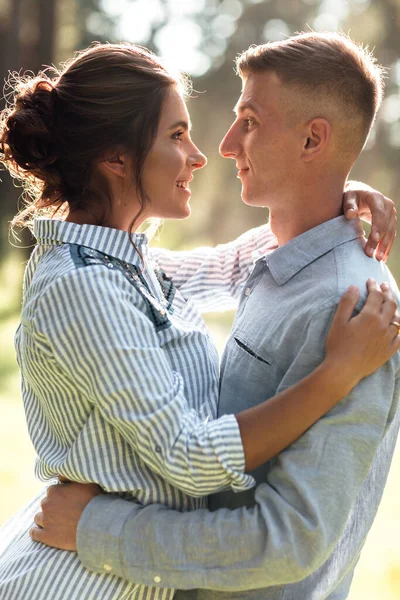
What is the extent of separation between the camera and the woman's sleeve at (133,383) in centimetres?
141

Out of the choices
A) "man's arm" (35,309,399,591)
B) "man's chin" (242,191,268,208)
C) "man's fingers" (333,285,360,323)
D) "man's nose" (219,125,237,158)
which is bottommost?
"man's arm" (35,309,399,591)

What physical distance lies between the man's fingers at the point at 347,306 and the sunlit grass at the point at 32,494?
235 cm

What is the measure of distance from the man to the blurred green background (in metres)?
5.51

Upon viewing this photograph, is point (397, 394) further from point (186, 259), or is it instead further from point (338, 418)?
point (186, 259)

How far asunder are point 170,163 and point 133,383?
1.85ft

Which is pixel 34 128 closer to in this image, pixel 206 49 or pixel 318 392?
pixel 318 392

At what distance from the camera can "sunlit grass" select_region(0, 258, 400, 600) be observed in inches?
143

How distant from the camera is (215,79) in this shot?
26.3 feet

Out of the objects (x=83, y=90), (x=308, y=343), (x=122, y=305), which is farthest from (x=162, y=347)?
(x=83, y=90)

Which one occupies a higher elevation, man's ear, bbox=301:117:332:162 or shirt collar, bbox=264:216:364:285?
man's ear, bbox=301:117:332:162

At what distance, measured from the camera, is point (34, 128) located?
5.58 feet

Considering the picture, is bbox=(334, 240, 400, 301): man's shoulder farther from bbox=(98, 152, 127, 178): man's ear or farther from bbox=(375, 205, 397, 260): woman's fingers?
bbox=(98, 152, 127, 178): man's ear

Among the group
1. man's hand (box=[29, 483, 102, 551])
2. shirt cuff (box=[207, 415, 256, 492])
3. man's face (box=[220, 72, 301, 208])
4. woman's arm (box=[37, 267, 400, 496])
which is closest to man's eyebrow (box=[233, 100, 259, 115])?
man's face (box=[220, 72, 301, 208])

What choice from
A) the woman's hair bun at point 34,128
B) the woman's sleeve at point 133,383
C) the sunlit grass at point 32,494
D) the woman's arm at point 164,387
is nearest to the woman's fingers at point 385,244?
the woman's arm at point 164,387
